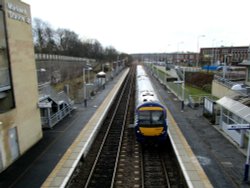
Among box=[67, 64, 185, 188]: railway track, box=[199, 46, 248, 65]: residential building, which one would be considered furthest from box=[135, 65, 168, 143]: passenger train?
box=[199, 46, 248, 65]: residential building

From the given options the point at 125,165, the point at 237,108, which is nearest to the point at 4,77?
the point at 125,165

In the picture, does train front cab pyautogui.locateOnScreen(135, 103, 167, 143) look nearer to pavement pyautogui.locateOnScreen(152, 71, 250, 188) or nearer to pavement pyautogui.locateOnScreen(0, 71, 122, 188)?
pavement pyautogui.locateOnScreen(152, 71, 250, 188)

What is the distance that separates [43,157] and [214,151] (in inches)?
369

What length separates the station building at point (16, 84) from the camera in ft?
38.0

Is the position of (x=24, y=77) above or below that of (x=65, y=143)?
above

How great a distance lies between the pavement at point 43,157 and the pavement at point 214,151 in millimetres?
7455

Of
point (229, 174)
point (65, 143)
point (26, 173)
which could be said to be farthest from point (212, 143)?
point (26, 173)

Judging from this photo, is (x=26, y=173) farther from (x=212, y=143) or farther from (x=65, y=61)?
(x=65, y=61)

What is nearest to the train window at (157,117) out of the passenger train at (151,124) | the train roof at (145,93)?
the passenger train at (151,124)

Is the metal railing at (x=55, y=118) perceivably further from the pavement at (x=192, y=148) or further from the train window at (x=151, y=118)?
the train window at (x=151, y=118)

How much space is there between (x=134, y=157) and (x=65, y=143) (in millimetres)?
4372

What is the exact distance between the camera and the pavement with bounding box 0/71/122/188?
10234 mm

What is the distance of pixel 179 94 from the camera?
29.3 m

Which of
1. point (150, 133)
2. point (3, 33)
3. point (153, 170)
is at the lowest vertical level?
point (153, 170)
